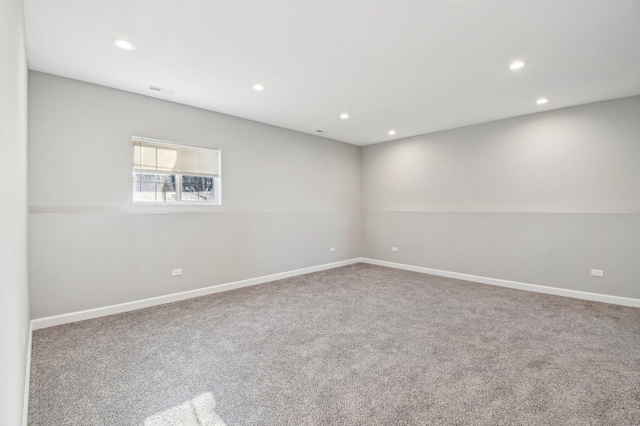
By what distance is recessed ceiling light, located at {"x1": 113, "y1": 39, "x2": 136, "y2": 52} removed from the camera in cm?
254

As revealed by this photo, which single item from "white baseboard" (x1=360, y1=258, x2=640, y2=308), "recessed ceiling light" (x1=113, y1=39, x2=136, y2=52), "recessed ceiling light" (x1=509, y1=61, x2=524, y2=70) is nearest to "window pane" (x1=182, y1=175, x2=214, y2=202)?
"recessed ceiling light" (x1=113, y1=39, x2=136, y2=52)

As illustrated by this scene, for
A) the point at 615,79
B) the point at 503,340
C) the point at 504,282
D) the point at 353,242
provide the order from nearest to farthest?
1. the point at 503,340
2. the point at 615,79
3. the point at 504,282
4. the point at 353,242

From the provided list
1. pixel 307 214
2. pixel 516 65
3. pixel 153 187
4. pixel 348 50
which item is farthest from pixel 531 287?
pixel 153 187

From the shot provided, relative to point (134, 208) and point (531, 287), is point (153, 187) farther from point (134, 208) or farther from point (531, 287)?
point (531, 287)

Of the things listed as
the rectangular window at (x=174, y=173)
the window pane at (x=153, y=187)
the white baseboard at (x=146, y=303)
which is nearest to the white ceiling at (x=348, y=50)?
the rectangular window at (x=174, y=173)

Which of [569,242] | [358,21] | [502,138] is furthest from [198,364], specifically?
[502,138]

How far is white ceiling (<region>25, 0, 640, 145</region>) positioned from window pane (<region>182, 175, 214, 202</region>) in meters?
1.08

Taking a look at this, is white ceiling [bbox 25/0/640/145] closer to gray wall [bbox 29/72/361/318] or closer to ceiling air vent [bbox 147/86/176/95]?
ceiling air vent [bbox 147/86/176/95]

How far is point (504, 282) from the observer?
4.77 meters

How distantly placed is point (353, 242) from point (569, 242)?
3.75 m

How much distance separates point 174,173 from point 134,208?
0.71 meters

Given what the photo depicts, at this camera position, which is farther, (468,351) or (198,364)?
(468,351)

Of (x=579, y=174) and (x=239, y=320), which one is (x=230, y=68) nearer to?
(x=239, y=320)

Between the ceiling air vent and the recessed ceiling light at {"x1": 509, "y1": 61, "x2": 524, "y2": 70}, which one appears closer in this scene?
the recessed ceiling light at {"x1": 509, "y1": 61, "x2": 524, "y2": 70}
